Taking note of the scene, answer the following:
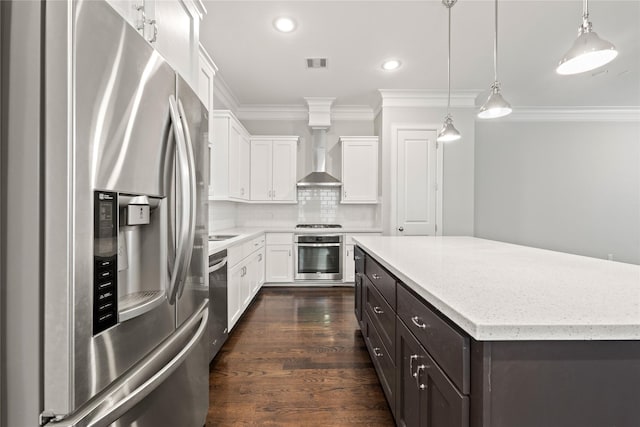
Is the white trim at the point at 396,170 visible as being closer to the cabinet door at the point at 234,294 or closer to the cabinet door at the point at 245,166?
the cabinet door at the point at 245,166

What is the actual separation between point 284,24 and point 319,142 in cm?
225

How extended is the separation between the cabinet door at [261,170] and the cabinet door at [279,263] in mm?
853

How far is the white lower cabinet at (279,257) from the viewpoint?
4348 millimetres

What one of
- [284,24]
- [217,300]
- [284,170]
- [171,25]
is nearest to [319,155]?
[284,170]

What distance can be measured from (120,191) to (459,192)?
4.31m

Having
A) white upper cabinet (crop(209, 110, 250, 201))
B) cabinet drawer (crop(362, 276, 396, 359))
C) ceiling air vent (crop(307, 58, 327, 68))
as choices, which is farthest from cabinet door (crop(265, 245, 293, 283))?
ceiling air vent (crop(307, 58, 327, 68))

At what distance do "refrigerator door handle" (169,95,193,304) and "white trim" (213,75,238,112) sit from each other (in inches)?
121

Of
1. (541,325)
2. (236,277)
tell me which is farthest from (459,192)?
(541,325)

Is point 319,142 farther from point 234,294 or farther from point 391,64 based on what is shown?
point 234,294

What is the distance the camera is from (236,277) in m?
2.78

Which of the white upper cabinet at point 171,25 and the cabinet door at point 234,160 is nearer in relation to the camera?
the white upper cabinet at point 171,25

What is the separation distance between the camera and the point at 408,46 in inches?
118

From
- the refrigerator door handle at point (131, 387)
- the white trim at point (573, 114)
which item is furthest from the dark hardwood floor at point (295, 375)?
the white trim at point (573, 114)

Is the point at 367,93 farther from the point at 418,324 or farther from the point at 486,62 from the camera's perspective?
the point at 418,324
